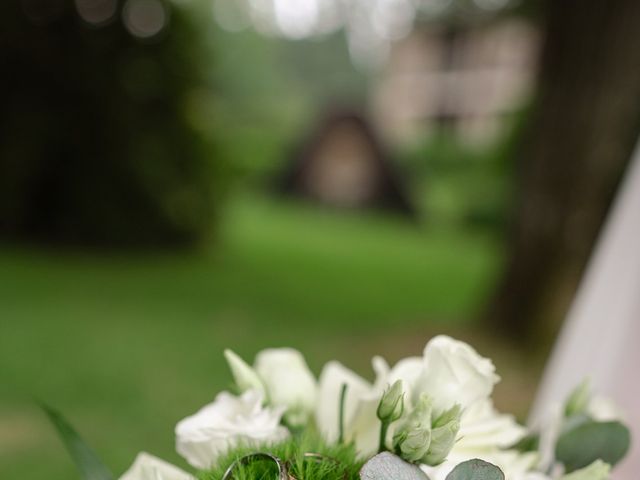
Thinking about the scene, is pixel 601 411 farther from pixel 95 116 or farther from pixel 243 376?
pixel 95 116

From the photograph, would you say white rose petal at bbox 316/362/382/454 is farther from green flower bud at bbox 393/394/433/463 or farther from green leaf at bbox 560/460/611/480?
green leaf at bbox 560/460/611/480

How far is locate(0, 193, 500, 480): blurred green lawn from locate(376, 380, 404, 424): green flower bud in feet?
10.9

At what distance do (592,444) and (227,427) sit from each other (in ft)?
1.31

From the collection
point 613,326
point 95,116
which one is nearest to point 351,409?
point 613,326

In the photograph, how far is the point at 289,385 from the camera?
0.78 metres

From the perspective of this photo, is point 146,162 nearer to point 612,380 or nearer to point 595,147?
point 595,147

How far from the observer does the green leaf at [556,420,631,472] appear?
781 millimetres

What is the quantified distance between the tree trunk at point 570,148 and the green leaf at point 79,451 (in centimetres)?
492

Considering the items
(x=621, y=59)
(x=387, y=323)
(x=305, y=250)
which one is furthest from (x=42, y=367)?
(x=305, y=250)

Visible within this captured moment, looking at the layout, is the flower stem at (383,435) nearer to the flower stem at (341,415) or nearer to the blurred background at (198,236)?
the flower stem at (341,415)

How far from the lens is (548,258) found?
5496 mm

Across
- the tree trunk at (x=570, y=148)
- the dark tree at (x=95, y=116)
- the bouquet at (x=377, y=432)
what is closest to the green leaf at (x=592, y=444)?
the bouquet at (x=377, y=432)

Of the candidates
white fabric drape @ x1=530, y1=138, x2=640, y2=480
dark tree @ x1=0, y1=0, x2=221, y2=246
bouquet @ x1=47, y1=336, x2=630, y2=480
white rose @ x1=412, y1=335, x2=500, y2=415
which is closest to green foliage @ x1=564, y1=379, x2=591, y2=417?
bouquet @ x1=47, y1=336, x2=630, y2=480

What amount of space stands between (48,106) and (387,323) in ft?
17.6
